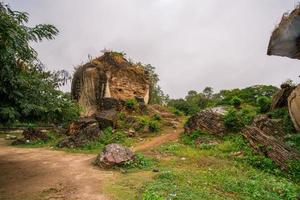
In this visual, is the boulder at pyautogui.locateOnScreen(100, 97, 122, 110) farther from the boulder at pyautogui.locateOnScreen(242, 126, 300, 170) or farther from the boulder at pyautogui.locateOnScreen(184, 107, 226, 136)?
the boulder at pyautogui.locateOnScreen(242, 126, 300, 170)

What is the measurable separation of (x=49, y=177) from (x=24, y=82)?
304 cm

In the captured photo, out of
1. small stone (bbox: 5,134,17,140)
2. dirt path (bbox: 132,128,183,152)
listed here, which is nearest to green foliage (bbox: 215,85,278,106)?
dirt path (bbox: 132,128,183,152)

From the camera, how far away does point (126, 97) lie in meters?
25.9

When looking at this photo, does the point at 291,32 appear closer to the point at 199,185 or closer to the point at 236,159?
the point at 236,159

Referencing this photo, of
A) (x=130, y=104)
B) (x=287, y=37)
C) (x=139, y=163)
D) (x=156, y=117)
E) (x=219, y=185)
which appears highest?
(x=287, y=37)

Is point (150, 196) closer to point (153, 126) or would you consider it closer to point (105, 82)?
point (153, 126)

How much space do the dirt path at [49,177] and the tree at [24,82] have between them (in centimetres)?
184

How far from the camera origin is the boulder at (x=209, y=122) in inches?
646

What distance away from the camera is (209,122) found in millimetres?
16953

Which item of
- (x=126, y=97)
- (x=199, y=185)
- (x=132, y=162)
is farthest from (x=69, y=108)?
(x=126, y=97)

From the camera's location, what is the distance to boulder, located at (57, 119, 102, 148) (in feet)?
54.0

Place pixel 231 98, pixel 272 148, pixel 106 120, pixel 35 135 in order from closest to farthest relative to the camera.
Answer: pixel 272 148 < pixel 35 135 < pixel 106 120 < pixel 231 98

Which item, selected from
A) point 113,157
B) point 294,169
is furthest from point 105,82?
point 294,169

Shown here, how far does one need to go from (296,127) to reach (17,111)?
1173 cm
